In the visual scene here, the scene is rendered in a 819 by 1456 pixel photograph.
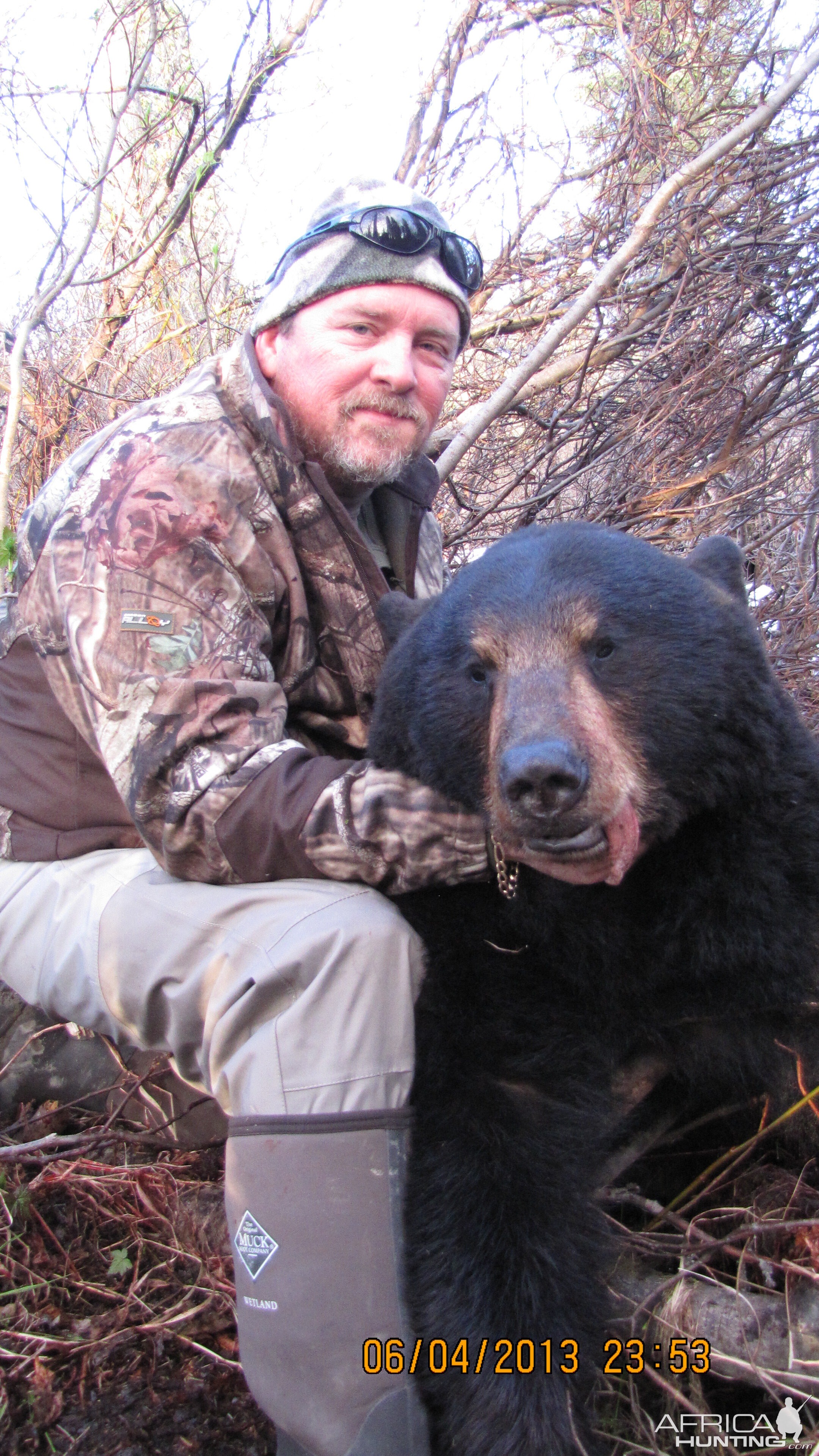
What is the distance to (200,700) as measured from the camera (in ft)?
6.18

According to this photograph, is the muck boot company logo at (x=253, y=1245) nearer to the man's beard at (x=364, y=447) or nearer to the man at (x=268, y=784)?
the man at (x=268, y=784)

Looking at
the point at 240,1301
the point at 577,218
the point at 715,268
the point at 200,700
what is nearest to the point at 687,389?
the point at 715,268

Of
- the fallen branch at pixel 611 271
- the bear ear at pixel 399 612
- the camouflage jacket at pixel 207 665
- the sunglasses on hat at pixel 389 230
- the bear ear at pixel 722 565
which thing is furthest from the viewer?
the fallen branch at pixel 611 271

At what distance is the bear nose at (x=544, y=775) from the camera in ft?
4.79

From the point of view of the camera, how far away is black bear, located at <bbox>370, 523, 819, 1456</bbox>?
1.54 meters

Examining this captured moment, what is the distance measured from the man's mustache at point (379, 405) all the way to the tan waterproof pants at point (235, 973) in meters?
1.19

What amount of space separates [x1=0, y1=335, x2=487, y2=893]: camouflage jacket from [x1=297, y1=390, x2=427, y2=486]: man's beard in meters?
0.23

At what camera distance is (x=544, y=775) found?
4.80ft

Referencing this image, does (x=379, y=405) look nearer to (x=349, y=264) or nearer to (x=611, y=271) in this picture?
(x=349, y=264)

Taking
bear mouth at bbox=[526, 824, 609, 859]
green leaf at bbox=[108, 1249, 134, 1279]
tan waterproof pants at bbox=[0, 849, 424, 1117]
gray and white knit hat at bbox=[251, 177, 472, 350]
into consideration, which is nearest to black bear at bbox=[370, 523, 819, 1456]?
bear mouth at bbox=[526, 824, 609, 859]

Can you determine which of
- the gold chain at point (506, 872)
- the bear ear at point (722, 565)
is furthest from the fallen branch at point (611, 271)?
the gold chain at point (506, 872)

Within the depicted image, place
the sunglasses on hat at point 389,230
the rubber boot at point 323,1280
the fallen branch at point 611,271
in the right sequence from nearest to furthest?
the rubber boot at point 323,1280 → the sunglasses on hat at point 389,230 → the fallen branch at point 611,271

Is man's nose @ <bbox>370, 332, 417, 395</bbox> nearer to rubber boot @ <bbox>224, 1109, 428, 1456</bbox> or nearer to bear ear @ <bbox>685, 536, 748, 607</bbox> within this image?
bear ear @ <bbox>685, 536, 748, 607</bbox>

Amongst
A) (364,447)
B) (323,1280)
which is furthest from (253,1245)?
(364,447)
